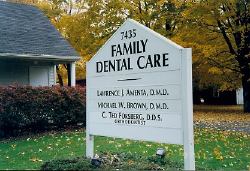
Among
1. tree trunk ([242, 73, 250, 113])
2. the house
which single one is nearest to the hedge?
the house

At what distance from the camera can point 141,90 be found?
7.19m

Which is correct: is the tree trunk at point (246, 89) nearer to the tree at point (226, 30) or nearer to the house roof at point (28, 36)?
the tree at point (226, 30)

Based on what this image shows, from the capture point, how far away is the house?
750 inches

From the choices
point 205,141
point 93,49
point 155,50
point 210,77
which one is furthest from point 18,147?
point 210,77

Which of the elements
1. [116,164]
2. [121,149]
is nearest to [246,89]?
[121,149]

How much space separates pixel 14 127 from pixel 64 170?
9102 mm

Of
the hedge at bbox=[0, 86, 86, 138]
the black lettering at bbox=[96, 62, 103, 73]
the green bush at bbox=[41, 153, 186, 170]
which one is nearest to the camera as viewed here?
the green bush at bbox=[41, 153, 186, 170]

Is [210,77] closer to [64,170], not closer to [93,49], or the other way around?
[93,49]

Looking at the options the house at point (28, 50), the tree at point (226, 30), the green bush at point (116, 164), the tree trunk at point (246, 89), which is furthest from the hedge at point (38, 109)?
the tree trunk at point (246, 89)

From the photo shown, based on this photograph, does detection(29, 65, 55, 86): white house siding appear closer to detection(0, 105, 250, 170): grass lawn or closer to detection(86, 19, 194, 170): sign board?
detection(0, 105, 250, 170): grass lawn

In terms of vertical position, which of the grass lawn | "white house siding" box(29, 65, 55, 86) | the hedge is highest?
"white house siding" box(29, 65, 55, 86)

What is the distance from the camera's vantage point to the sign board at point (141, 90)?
6.46m

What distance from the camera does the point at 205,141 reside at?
12352 millimetres

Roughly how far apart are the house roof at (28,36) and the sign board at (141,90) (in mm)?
10896
